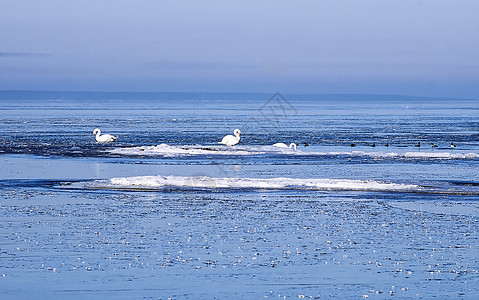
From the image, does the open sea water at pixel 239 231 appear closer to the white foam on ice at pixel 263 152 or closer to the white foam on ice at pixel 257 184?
the white foam on ice at pixel 257 184

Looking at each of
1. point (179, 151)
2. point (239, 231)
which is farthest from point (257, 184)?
point (179, 151)

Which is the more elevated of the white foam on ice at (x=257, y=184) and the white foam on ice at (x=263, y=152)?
the white foam on ice at (x=257, y=184)

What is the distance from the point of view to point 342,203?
1838 cm

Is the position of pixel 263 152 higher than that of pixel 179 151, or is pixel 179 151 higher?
pixel 179 151

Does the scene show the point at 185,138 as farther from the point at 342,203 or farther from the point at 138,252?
the point at 138,252

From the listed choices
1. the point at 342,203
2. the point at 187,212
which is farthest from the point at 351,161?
the point at 187,212

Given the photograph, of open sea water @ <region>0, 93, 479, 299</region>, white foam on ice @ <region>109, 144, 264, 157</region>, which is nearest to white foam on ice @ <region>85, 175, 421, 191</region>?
open sea water @ <region>0, 93, 479, 299</region>

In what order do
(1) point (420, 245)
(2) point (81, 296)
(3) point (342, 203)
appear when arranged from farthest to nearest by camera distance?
(3) point (342, 203) < (1) point (420, 245) < (2) point (81, 296)

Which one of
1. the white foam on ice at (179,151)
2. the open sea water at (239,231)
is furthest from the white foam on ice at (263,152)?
the open sea water at (239,231)

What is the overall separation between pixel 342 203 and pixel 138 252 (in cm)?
705

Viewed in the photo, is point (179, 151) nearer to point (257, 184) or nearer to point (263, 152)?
point (263, 152)

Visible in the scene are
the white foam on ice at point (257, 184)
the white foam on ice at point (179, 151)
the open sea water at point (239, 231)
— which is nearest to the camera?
the open sea water at point (239, 231)

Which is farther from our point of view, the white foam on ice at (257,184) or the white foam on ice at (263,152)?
the white foam on ice at (263,152)

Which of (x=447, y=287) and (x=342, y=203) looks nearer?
(x=447, y=287)
